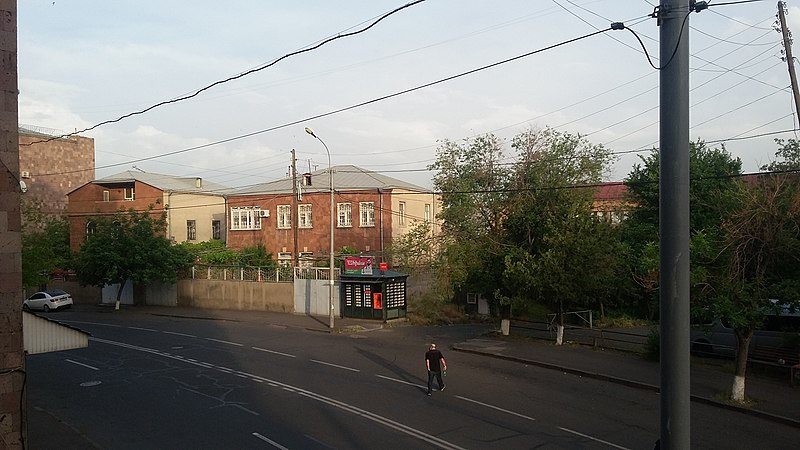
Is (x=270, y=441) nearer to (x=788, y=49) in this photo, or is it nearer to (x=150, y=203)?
(x=788, y=49)

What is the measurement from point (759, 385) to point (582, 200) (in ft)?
32.6

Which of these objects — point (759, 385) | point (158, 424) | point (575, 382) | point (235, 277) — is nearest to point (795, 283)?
point (759, 385)

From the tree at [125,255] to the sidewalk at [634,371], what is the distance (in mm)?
24863

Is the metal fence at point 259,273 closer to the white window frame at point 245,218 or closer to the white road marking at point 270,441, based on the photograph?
the white window frame at point 245,218

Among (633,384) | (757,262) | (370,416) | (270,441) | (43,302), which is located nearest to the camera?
(270,441)

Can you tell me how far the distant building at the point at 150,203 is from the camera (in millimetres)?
55281

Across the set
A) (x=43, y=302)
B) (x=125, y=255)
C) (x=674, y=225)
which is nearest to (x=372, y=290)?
(x=125, y=255)

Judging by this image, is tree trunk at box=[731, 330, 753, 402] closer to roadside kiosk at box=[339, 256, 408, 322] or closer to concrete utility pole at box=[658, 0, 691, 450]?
concrete utility pole at box=[658, 0, 691, 450]

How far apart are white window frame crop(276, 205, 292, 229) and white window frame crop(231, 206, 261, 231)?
202cm

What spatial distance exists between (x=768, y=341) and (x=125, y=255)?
37060 millimetres

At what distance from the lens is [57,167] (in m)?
81.3

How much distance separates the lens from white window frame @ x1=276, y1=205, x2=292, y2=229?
166ft

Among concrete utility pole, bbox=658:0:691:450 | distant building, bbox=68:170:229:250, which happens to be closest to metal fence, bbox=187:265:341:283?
distant building, bbox=68:170:229:250

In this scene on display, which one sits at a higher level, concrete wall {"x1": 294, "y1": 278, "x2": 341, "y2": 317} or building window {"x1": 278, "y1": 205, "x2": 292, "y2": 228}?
building window {"x1": 278, "y1": 205, "x2": 292, "y2": 228}
